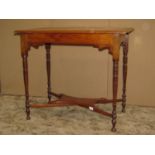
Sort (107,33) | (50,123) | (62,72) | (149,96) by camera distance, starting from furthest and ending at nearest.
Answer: (62,72)
(149,96)
(50,123)
(107,33)

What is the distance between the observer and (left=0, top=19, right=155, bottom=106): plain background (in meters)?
2.74

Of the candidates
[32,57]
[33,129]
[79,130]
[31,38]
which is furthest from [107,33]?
[32,57]

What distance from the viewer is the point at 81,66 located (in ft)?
9.73

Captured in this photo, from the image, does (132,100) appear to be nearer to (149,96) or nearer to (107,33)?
(149,96)

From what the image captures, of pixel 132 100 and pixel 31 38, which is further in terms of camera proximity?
pixel 132 100

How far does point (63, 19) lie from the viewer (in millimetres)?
2893

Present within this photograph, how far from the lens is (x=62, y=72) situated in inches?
121

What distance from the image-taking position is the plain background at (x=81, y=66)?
9.00 feet

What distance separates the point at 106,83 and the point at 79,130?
0.82m
